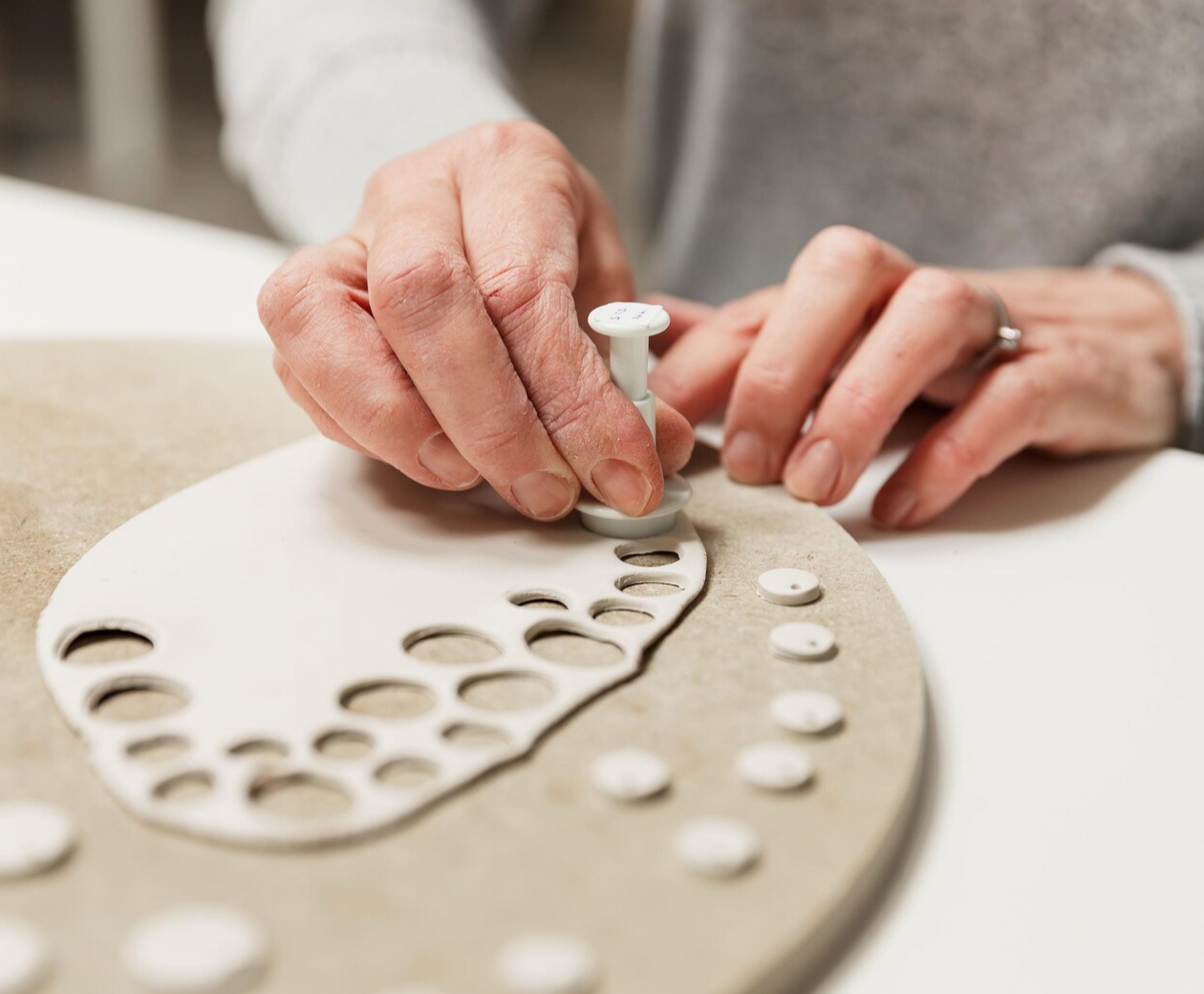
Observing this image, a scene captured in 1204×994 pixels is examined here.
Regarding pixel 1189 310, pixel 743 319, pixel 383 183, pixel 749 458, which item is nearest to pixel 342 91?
pixel 383 183

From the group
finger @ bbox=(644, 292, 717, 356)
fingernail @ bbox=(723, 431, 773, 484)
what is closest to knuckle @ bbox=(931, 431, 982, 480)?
fingernail @ bbox=(723, 431, 773, 484)

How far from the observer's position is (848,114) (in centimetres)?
126

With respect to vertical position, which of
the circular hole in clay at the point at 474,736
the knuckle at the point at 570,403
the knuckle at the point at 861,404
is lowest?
the circular hole in clay at the point at 474,736

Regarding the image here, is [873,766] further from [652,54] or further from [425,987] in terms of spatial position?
[652,54]

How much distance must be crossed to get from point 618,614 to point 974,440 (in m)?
0.29

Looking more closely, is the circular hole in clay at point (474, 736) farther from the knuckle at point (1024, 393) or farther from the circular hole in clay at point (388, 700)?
the knuckle at point (1024, 393)

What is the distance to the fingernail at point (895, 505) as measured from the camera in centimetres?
76

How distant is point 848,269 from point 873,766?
0.39 m

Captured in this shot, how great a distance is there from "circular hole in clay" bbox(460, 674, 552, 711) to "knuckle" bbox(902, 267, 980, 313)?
0.39m

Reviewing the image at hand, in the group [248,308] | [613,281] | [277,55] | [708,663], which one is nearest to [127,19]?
[277,55]

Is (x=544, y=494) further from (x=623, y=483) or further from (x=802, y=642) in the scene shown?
(x=802, y=642)

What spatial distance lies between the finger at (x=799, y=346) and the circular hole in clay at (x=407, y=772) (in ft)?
1.13

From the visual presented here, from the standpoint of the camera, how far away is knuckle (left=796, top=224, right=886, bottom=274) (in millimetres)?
793

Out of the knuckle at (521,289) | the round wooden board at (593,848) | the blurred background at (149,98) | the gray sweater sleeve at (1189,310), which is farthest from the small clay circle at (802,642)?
the blurred background at (149,98)
